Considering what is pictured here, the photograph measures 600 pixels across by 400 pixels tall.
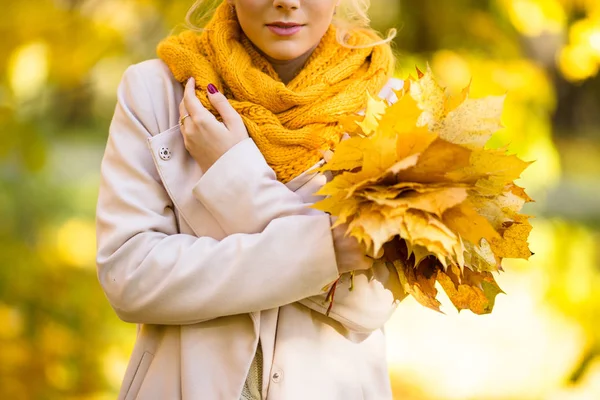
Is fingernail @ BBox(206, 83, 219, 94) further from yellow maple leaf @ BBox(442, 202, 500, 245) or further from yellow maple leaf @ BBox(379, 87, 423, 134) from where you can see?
yellow maple leaf @ BBox(442, 202, 500, 245)

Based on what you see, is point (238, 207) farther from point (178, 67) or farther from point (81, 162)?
point (81, 162)

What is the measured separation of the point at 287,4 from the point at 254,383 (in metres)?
0.70

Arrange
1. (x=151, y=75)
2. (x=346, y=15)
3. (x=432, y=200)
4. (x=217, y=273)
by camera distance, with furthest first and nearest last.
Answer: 1. (x=346, y=15)
2. (x=151, y=75)
3. (x=217, y=273)
4. (x=432, y=200)

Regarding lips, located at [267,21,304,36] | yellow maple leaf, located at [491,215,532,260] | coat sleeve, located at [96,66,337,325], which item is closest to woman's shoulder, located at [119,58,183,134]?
coat sleeve, located at [96,66,337,325]

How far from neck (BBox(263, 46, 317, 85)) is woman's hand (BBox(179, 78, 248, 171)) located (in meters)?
0.18

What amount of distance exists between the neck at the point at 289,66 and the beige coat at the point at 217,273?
213 mm

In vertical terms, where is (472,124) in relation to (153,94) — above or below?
above

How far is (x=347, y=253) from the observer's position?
51.5 inches

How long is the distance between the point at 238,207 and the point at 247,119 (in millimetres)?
187

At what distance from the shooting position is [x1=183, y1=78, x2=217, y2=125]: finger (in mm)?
1449

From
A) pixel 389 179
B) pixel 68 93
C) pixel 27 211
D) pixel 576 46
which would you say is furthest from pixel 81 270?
pixel 389 179

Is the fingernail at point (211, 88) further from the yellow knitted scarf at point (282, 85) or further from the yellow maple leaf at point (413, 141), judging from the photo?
the yellow maple leaf at point (413, 141)

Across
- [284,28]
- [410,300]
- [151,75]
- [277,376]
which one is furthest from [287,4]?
[410,300]

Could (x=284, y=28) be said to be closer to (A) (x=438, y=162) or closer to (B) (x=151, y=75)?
(B) (x=151, y=75)
